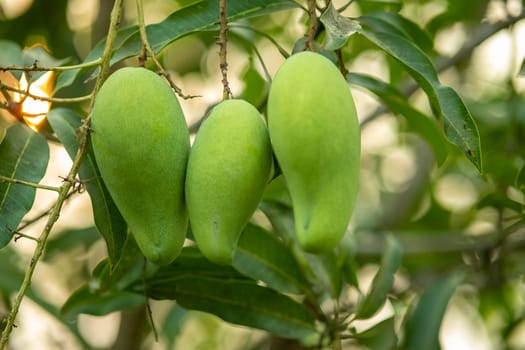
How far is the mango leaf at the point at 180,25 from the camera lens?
37.0 inches

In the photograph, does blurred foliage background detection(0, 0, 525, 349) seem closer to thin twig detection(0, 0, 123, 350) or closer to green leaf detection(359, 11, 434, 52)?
green leaf detection(359, 11, 434, 52)

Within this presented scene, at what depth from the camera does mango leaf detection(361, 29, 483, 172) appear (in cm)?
83

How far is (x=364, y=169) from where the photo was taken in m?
2.25

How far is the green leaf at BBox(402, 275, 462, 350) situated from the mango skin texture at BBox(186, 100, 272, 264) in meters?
0.53

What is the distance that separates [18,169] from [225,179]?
0.29m

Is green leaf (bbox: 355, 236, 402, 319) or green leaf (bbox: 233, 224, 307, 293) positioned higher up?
green leaf (bbox: 233, 224, 307, 293)

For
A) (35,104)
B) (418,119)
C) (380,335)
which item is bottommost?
(380,335)

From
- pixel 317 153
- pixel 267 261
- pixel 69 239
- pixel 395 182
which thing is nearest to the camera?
pixel 317 153

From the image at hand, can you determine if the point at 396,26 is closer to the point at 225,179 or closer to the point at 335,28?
the point at 335,28

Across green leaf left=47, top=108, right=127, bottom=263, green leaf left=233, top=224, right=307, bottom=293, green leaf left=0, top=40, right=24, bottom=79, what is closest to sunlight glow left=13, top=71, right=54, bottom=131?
green leaf left=0, top=40, right=24, bottom=79

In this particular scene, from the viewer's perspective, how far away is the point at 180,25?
0.96m

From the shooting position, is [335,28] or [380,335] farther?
[380,335]

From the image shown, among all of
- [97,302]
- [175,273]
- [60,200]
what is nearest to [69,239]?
[97,302]

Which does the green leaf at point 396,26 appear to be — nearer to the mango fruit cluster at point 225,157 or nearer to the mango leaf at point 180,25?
the mango leaf at point 180,25
